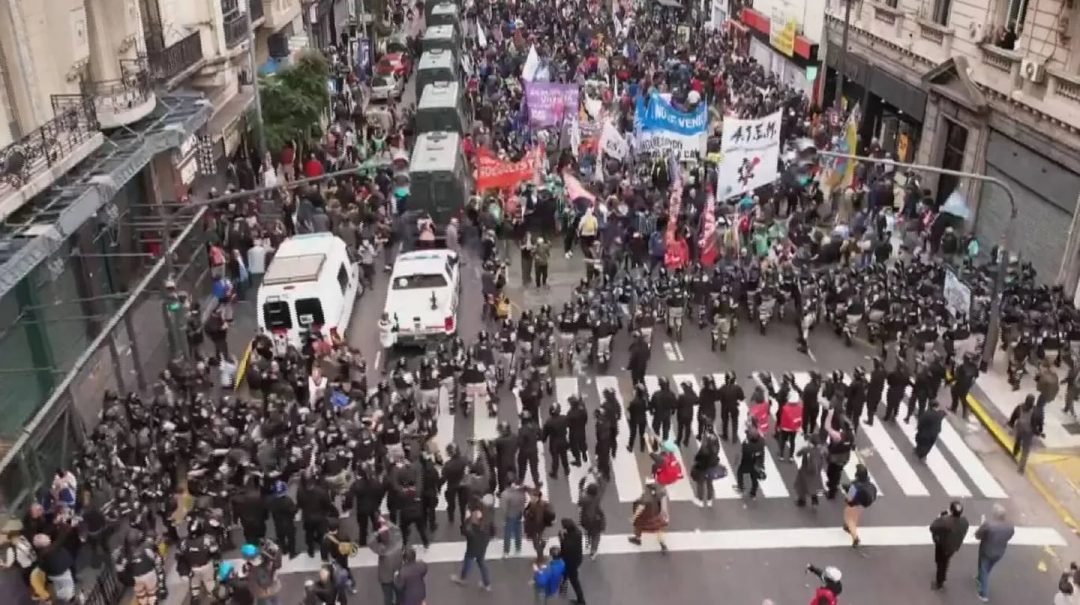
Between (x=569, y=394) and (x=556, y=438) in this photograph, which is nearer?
Result: (x=556, y=438)

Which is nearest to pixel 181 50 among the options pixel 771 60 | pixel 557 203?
pixel 557 203

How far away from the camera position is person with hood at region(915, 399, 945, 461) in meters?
15.3

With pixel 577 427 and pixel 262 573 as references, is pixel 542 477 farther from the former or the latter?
pixel 262 573

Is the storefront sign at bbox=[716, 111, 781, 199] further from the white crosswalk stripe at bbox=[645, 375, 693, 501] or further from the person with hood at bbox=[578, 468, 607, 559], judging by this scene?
the person with hood at bbox=[578, 468, 607, 559]

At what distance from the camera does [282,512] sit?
13.3m

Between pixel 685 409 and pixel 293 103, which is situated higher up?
pixel 293 103

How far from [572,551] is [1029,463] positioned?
8712 millimetres

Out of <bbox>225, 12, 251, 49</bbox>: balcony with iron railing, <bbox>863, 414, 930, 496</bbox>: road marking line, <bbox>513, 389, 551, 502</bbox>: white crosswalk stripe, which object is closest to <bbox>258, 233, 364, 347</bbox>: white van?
<bbox>513, 389, 551, 502</bbox>: white crosswalk stripe

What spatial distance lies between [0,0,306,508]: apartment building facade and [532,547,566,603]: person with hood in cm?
723

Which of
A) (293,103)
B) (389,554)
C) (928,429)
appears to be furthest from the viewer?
(293,103)

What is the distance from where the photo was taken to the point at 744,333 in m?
20.7

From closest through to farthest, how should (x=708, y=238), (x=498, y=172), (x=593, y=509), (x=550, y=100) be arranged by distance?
(x=593, y=509) < (x=708, y=238) < (x=498, y=172) < (x=550, y=100)

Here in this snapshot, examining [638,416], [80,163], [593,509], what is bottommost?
[638,416]

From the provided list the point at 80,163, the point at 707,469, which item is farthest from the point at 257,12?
the point at 707,469
